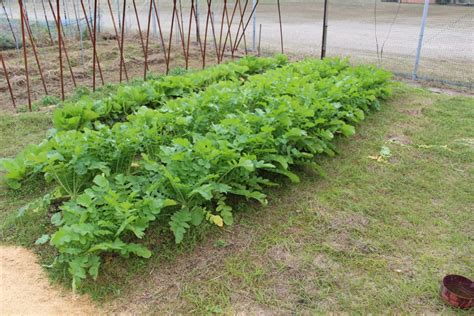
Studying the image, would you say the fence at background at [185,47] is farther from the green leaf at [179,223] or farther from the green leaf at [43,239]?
the green leaf at [179,223]

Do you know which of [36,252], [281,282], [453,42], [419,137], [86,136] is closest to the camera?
[281,282]

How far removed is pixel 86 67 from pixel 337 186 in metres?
7.19

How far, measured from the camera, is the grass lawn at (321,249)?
8.70ft

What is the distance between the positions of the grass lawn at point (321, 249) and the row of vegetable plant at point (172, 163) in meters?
0.17

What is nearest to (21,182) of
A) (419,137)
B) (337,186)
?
(337,186)

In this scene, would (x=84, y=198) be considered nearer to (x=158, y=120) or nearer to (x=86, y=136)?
(x=86, y=136)

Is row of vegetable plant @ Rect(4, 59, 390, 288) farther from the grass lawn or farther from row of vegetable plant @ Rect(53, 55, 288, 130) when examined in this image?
row of vegetable plant @ Rect(53, 55, 288, 130)

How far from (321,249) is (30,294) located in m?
2.05

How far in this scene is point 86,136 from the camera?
3.59 meters

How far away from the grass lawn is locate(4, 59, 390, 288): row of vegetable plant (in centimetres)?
17

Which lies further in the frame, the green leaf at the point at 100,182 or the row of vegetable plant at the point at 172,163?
the green leaf at the point at 100,182

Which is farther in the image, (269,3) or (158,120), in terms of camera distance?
(269,3)

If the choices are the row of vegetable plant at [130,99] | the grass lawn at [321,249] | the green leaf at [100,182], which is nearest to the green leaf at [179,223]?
the grass lawn at [321,249]

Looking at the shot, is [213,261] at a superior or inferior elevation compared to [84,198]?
inferior
